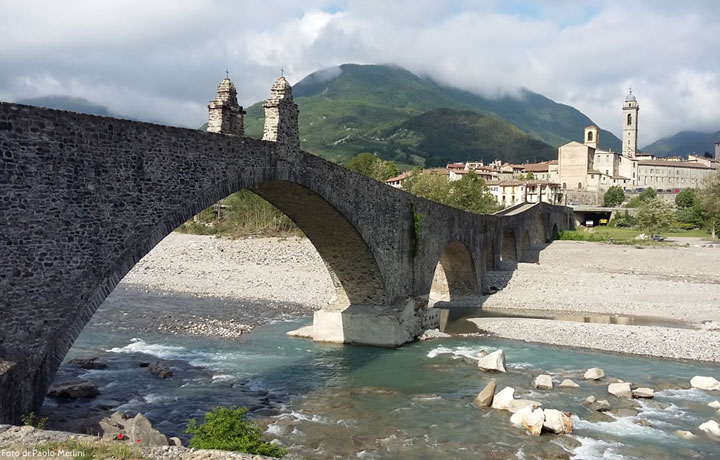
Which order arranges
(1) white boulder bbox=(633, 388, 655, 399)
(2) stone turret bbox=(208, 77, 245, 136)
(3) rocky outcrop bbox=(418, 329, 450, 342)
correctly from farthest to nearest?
(3) rocky outcrop bbox=(418, 329, 450, 342)
(1) white boulder bbox=(633, 388, 655, 399)
(2) stone turret bbox=(208, 77, 245, 136)

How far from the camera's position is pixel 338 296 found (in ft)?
83.7

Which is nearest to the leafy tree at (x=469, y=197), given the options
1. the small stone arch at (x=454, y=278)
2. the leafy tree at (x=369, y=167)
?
the leafy tree at (x=369, y=167)

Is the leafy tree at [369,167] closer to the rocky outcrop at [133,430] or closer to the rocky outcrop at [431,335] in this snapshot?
the rocky outcrop at [431,335]

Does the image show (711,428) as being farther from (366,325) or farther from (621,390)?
(366,325)

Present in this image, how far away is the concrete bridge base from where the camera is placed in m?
23.9

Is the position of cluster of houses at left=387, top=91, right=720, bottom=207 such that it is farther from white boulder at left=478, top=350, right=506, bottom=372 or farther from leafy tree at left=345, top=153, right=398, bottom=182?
white boulder at left=478, top=350, right=506, bottom=372

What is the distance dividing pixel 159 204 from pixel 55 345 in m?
3.52

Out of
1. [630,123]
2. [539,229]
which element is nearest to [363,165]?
[539,229]

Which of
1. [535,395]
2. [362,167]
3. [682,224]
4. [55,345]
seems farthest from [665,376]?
[682,224]

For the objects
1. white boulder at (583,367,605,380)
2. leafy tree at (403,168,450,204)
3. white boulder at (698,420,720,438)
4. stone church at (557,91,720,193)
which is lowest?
white boulder at (698,420,720,438)

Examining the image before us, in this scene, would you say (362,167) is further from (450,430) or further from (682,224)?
(450,430)

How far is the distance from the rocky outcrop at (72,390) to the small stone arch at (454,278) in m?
23.3

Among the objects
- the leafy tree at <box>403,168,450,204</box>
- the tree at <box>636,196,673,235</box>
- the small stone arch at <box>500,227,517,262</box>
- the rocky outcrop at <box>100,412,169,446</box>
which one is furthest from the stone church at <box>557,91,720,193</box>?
the rocky outcrop at <box>100,412,169,446</box>

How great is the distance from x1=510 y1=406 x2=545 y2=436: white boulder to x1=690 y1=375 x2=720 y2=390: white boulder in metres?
6.17
